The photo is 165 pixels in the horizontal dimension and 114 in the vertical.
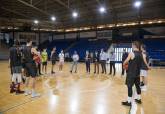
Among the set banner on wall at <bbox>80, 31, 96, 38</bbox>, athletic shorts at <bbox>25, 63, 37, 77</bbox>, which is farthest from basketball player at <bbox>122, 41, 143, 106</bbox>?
banner on wall at <bbox>80, 31, 96, 38</bbox>

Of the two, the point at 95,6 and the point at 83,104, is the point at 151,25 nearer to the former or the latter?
the point at 95,6

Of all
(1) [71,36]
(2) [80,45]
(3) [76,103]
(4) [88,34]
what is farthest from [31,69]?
(1) [71,36]

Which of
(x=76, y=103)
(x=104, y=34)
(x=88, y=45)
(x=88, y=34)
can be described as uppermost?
(x=88, y=34)

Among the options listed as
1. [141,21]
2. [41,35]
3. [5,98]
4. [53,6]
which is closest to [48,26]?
[41,35]

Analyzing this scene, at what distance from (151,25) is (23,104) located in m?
21.3

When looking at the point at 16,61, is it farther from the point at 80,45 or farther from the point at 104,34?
the point at 80,45

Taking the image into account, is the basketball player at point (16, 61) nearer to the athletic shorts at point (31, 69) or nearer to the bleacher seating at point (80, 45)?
the athletic shorts at point (31, 69)

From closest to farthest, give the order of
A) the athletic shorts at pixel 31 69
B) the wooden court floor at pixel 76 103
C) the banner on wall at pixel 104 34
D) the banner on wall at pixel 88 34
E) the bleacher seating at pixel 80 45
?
1. the wooden court floor at pixel 76 103
2. the athletic shorts at pixel 31 69
3. the bleacher seating at pixel 80 45
4. the banner on wall at pixel 104 34
5. the banner on wall at pixel 88 34

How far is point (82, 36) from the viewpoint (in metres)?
32.5

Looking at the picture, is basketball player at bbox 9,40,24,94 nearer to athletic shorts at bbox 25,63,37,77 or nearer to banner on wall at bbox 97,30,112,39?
athletic shorts at bbox 25,63,37,77

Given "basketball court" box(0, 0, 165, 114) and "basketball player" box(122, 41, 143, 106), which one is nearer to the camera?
"basketball player" box(122, 41, 143, 106)

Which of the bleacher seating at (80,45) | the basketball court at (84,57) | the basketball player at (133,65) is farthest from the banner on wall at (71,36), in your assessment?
the basketball player at (133,65)

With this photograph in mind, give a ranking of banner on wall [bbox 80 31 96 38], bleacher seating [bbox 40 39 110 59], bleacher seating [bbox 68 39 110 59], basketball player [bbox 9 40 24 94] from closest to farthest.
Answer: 1. basketball player [bbox 9 40 24 94]
2. bleacher seating [bbox 68 39 110 59]
3. bleacher seating [bbox 40 39 110 59]
4. banner on wall [bbox 80 31 96 38]

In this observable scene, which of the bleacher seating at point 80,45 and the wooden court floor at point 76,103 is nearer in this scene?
the wooden court floor at point 76,103
